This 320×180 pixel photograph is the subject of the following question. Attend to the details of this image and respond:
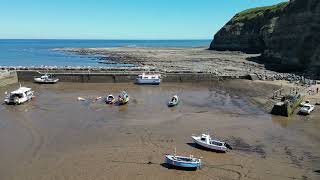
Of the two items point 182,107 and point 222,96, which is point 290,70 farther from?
point 182,107

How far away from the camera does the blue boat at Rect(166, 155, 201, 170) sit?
92.0 feet

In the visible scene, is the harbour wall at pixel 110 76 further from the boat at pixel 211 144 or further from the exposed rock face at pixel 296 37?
the boat at pixel 211 144

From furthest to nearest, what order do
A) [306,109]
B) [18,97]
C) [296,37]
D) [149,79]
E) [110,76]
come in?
1. [296,37]
2. [110,76]
3. [149,79]
4. [18,97]
5. [306,109]

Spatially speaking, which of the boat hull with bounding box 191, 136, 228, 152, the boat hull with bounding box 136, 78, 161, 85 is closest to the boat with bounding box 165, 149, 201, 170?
the boat hull with bounding box 191, 136, 228, 152

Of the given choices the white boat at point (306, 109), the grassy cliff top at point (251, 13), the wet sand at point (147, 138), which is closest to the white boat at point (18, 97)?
the wet sand at point (147, 138)

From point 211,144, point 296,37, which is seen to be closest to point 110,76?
point 296,37

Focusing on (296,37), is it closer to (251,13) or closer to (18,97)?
(18,97)

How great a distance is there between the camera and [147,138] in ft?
116

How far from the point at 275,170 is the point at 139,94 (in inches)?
1255

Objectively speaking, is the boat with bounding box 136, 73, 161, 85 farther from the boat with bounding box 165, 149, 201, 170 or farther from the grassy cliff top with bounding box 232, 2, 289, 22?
the grassy cliff top with bounding box 232, 2, 289, 22

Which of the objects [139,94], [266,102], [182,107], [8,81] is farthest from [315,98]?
[8,81]

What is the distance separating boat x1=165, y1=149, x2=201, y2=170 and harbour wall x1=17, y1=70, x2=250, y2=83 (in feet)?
137

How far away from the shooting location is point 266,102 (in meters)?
51.8

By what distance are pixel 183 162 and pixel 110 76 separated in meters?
43.1
